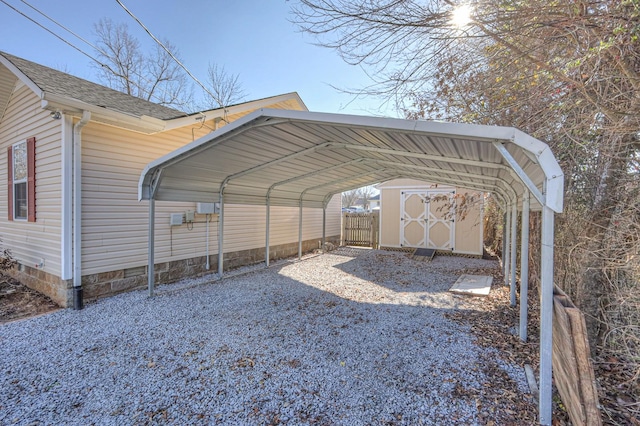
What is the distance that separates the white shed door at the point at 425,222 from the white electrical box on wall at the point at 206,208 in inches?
271

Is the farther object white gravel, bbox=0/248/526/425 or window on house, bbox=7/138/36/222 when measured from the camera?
window on house, bbox=7/138/36/222

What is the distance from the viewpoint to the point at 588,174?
3.31 meters

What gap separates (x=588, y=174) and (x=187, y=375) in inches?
187

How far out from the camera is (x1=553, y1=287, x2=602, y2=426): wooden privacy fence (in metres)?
1.87

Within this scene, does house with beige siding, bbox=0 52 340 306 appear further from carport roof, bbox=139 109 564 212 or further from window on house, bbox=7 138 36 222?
carport roof, bbox=139 109 564 212

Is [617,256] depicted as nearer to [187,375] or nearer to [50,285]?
[187,375]

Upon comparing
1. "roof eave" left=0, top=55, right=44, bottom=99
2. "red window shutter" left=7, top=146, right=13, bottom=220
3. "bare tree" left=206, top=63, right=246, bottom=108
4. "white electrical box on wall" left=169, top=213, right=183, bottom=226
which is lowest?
"white electrical box on wall" left=169, top=213, right=183, bottom=226

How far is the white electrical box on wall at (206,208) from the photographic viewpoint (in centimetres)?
645

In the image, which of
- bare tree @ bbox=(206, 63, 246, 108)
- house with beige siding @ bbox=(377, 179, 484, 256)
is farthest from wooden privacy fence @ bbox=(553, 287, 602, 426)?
bare tree @ bbox=(206, 63, 246, 108)

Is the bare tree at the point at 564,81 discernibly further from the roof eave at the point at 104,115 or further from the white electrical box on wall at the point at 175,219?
the white electrical box on wall at the point at 175,219

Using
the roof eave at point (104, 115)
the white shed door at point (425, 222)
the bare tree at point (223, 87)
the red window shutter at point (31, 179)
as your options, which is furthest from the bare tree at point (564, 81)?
the bare tree at point (223, 87)

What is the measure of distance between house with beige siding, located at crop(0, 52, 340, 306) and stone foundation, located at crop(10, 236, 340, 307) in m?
A: 0.02

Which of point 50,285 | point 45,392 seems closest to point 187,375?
point 45,392

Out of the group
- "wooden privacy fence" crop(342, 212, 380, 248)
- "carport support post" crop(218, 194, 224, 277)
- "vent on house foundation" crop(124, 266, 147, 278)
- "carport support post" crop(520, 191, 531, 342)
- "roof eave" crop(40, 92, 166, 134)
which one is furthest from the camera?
"wooden privacy fence" crop(342, 212, 380, 248)
